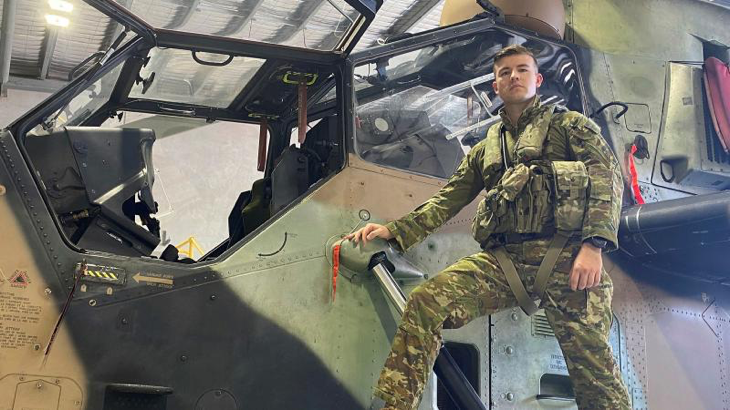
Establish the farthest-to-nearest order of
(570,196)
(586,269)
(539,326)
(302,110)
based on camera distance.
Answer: (302,110)
(539,326)
(570,196)
(586,269)

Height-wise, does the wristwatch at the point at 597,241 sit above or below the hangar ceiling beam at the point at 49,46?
below

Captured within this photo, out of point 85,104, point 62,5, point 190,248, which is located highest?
point 190,248

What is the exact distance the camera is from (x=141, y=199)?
3.65 m

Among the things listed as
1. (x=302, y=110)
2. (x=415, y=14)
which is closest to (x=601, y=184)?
(x=302, y=110)

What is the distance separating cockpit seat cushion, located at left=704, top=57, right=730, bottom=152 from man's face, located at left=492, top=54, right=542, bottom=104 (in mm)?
1838

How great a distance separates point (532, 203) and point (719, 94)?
2.18m

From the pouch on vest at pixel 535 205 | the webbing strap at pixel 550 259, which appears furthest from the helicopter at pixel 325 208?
the pouch on vest at pixel 535 205

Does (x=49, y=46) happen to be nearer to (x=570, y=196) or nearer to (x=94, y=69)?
(x=94, y=69)

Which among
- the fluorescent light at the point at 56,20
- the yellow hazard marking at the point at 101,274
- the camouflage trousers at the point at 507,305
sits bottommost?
the camouflage trousers at the point at 507,305

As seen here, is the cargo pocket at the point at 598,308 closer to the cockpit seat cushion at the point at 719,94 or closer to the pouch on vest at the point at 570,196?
the pouch on vest at the point at 570,196

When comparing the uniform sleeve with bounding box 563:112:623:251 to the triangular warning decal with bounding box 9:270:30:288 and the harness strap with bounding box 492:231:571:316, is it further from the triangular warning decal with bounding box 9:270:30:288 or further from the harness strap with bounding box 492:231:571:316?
the triangular warning decal with bounding box 9:270:30:288

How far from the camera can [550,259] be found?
272cm

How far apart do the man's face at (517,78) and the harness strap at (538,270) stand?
0.60m

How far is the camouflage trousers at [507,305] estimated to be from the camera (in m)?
2.62
